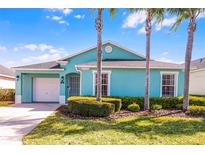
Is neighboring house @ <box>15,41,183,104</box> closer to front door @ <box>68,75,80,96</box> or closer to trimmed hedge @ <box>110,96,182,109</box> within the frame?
front door @ <box>68,75,80,96</box>

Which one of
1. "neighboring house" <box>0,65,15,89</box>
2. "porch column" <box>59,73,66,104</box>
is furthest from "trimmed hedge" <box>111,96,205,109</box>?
"neighboring house" <box>0,65,15,89</box>

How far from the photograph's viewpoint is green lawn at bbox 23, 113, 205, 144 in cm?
632

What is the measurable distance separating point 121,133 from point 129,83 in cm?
838

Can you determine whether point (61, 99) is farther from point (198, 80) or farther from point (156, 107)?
point (198, 80)

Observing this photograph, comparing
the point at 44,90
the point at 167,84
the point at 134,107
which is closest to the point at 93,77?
the point at 134,107

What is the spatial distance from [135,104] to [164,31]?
5811 millimetres

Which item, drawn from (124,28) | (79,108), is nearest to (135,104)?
(79,108)

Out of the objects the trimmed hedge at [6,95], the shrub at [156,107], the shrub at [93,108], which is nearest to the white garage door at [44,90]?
the trimmed hedge at [6,95]

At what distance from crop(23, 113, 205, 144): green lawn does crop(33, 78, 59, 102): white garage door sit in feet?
34.0

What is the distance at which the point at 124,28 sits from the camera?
49.8 feet

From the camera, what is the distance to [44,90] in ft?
62.6

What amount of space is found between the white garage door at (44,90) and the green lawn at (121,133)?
34.0 ft
